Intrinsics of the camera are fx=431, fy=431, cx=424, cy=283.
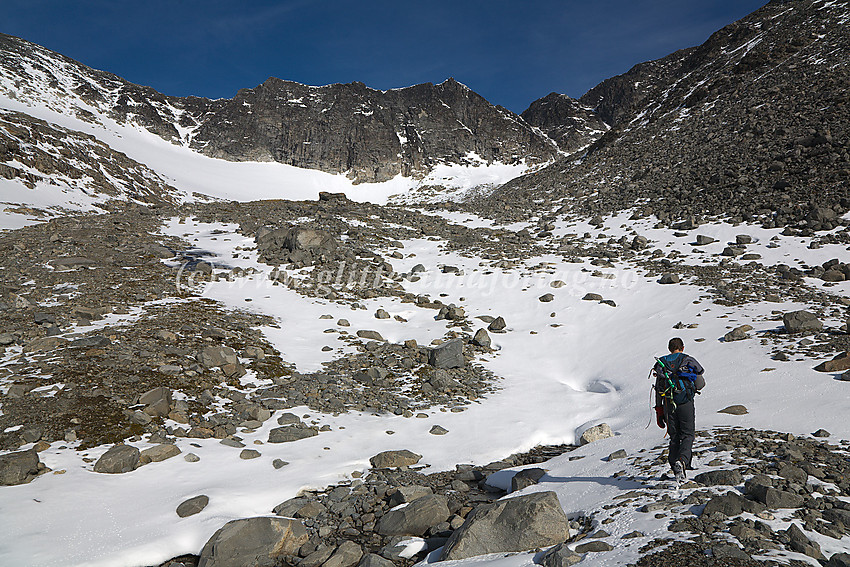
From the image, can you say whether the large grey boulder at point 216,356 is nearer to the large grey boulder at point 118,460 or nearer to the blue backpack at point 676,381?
the large grey boulder at point 118,460

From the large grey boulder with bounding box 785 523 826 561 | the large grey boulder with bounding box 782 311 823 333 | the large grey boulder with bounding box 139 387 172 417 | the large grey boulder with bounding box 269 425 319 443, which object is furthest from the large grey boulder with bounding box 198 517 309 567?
the large grey boulder with bounding box 782 311 823 333

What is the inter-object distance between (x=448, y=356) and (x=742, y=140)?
2948 centimetres

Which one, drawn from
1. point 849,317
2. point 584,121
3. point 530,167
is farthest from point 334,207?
point 584,121

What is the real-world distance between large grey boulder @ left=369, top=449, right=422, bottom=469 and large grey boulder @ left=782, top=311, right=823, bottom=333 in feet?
34.6

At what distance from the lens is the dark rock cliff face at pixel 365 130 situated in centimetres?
11581

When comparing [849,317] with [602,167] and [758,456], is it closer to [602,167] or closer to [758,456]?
[758,456]

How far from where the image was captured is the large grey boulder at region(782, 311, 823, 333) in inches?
443

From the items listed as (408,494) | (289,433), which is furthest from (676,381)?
(289,433)

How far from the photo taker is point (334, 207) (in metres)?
33.9

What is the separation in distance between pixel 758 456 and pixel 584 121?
482 ft

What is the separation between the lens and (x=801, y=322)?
37.3 feet

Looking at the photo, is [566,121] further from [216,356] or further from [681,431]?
[681,431]

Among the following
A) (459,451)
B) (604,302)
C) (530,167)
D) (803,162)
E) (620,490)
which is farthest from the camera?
(530,167)

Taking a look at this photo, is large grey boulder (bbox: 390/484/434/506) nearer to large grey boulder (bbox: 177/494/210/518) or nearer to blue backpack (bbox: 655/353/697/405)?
large grey boulder (bbox: 177/494/210/518)
